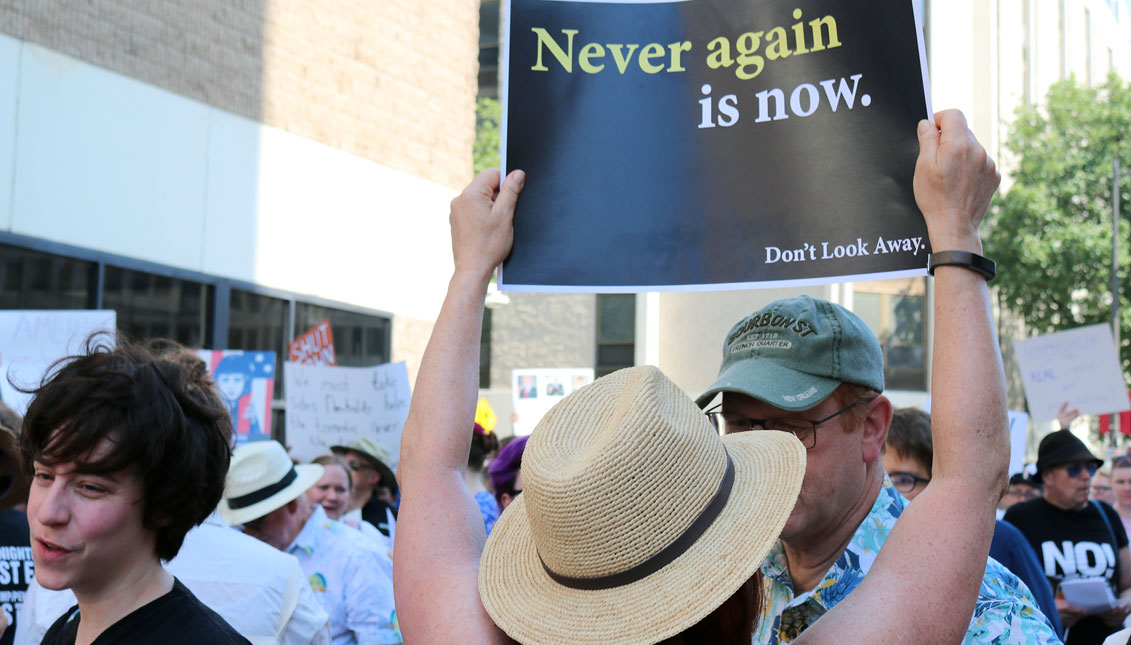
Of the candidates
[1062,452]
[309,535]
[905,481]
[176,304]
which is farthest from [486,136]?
[905,481]

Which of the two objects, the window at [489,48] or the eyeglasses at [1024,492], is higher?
the window at [489,48]

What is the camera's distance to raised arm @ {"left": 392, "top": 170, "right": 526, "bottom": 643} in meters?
1.84

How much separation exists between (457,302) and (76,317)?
17.6 ft

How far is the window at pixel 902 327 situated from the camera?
36.1 m

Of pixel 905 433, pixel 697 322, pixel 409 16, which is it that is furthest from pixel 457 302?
pixel 697 322

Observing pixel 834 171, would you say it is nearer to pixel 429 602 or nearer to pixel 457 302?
pixel 457 302

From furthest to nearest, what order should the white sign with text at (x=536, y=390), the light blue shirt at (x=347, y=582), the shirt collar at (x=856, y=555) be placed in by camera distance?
1. the white sign with text at (x=536, y=390)
2. the light blue shirt at (x=347, y=582)
3. the shirt collar at (x=856, y=555)

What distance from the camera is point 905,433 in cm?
489

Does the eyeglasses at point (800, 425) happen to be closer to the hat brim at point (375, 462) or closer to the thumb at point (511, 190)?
the thumb at point (511, 190)

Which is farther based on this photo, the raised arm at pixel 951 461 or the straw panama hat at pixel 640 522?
the raised arm at pixel 951 461

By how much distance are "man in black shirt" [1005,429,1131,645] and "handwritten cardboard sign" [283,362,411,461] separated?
4.21 m

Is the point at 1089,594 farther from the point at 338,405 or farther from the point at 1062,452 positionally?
the point at 338,405

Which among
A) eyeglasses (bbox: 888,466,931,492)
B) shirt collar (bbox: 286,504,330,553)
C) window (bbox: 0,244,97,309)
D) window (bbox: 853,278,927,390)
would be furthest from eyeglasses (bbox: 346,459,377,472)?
window (bbox: 853,278,927,390)

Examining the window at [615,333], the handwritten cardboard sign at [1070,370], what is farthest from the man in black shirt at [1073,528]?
the window at [615,333]
